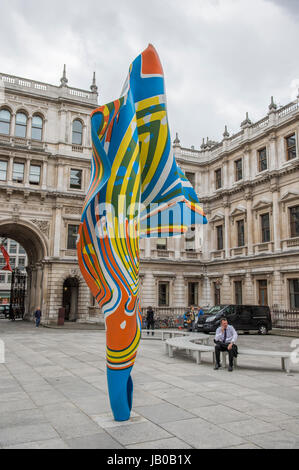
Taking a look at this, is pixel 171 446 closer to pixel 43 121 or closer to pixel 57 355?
pixel 57 355

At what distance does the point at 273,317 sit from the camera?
25281 millimetres

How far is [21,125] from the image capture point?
2962cm

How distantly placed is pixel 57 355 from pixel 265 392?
23.4 ft

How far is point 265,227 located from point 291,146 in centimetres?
587

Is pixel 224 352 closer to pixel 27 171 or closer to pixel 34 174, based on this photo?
pixel 27 171

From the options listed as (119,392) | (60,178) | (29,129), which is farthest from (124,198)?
(29,129)

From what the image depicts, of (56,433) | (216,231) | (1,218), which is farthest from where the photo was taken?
(216,231)

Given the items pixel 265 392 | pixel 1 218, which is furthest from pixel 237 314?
pixel 1 218

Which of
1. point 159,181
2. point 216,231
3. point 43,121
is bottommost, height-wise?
point 159,181

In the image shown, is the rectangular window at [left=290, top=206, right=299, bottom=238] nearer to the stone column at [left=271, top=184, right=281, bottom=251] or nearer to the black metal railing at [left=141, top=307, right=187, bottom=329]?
the stone column at [left=271, top=184, right=281, bottom=251]

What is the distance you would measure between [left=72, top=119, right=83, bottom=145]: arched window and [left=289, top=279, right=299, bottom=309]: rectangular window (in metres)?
19.8

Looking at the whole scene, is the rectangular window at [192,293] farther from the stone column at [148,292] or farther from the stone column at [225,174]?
the stone column at [225,174]

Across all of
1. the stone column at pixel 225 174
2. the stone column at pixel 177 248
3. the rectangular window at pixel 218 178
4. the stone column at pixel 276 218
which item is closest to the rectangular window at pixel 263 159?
the stone column at pixel 276 218

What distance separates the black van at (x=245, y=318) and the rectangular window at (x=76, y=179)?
1518 centimetres
